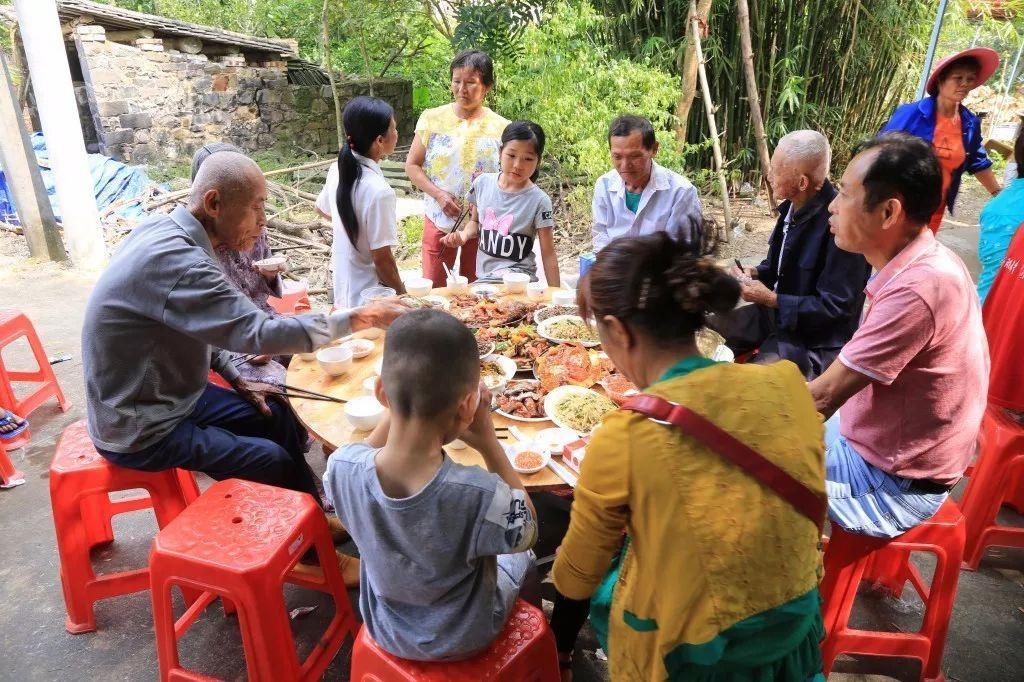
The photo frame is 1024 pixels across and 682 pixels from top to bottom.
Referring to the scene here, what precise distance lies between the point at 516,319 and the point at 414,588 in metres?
1.87

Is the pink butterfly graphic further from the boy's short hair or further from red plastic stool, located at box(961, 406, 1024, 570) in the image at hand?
red plastic stool, located at box(961, 406, 1024, 570)

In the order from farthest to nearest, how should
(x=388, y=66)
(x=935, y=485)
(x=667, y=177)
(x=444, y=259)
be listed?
(x=388, y=66)
(x=444, y=259)
(x=667, y=177)
(x=935, y=485)

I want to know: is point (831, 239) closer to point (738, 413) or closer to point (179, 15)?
point (738, 413)

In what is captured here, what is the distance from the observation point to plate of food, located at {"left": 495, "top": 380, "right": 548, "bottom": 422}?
248cm

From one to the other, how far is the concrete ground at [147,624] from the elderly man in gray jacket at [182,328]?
29.6 inches

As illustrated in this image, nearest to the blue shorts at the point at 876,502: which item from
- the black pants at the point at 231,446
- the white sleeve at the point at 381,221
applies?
the black pants at the point at 231,446

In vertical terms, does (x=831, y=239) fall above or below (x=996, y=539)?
above

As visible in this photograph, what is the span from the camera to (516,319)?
3.39 meters

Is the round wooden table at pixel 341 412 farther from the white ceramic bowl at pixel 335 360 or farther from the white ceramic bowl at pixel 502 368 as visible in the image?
the white ceramic bowl at pixel 502 368

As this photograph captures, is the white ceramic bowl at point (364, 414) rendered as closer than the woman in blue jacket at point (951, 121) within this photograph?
Yes

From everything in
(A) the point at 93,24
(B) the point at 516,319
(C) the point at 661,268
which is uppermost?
(A) the point at 93,24

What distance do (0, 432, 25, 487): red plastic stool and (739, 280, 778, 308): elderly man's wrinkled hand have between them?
14.0ft

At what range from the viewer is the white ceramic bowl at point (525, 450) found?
2.17m

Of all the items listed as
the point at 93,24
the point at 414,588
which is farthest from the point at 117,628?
the point at 93,24
